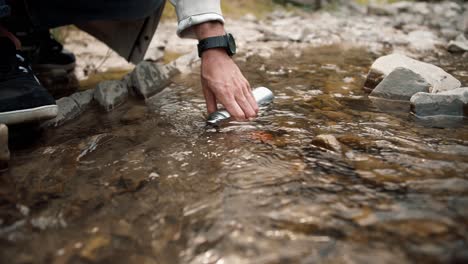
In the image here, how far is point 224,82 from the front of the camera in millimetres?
1650

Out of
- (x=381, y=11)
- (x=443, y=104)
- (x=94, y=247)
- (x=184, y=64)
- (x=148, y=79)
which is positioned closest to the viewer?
(x=94, y=247)

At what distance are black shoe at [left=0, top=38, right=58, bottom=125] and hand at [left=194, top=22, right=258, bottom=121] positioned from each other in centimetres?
77

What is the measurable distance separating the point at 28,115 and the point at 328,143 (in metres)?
1.35

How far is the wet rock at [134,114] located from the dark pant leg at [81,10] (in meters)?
0.67

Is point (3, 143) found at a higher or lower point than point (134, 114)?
higher

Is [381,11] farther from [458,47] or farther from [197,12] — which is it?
[197,12]

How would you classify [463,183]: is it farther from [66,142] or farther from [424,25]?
[424,25]

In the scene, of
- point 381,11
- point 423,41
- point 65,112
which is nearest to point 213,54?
point 65,112

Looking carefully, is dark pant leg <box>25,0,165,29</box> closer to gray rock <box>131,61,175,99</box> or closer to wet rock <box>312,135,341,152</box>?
gray rock <box>131,61,175,99</box>

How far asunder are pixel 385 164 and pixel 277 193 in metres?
0.45

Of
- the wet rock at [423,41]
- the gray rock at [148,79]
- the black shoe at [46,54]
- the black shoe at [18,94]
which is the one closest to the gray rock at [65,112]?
the black shoe at [18,94]

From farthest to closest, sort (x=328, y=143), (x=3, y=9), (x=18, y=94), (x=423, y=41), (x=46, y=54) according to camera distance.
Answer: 1. (x=423, y=41)
2. (x=46, y=54)
3. (x=3, y=9)
4. (x=18, y=94)
5. (x=328, y=143)

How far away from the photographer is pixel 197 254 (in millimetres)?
894

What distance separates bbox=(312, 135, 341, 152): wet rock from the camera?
4.78 feet
